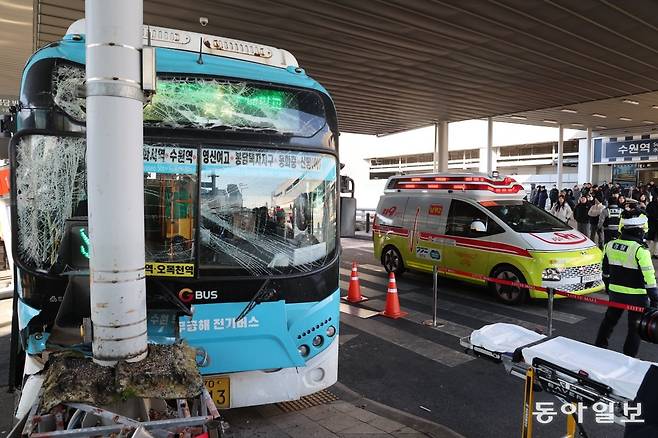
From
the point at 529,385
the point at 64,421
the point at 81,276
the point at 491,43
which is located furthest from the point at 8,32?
the point at 529,385

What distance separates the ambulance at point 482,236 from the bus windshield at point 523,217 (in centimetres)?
2

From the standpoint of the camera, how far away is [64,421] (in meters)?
2.31

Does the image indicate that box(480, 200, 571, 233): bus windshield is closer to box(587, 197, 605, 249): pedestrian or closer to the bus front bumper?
box(587, 197, 605, 249): pedestrian

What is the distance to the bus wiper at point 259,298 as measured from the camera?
12.5 feet

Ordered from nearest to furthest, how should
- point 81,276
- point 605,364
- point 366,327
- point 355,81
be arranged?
point 605,364 < point 81,276 < point 366,327 < point 355,81

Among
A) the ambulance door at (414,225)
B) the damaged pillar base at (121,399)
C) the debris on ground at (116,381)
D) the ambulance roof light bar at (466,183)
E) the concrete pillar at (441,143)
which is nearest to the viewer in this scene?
the damaged pillar base at (121,399)

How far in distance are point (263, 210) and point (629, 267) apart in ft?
14.6

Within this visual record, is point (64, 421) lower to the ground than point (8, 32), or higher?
lower

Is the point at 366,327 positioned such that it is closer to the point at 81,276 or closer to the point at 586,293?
the point at 586,293

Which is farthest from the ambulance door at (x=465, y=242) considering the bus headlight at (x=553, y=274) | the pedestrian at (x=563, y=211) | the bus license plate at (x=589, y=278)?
the pedestrian at (x=563, y=211)

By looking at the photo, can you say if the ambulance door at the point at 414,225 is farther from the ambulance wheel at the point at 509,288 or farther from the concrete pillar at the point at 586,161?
the concrete pillar at the point at 586,161

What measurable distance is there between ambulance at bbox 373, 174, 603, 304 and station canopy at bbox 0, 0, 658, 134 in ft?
9.92

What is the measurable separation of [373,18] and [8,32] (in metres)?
7.92

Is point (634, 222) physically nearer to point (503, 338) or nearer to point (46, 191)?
point (503, 338)
